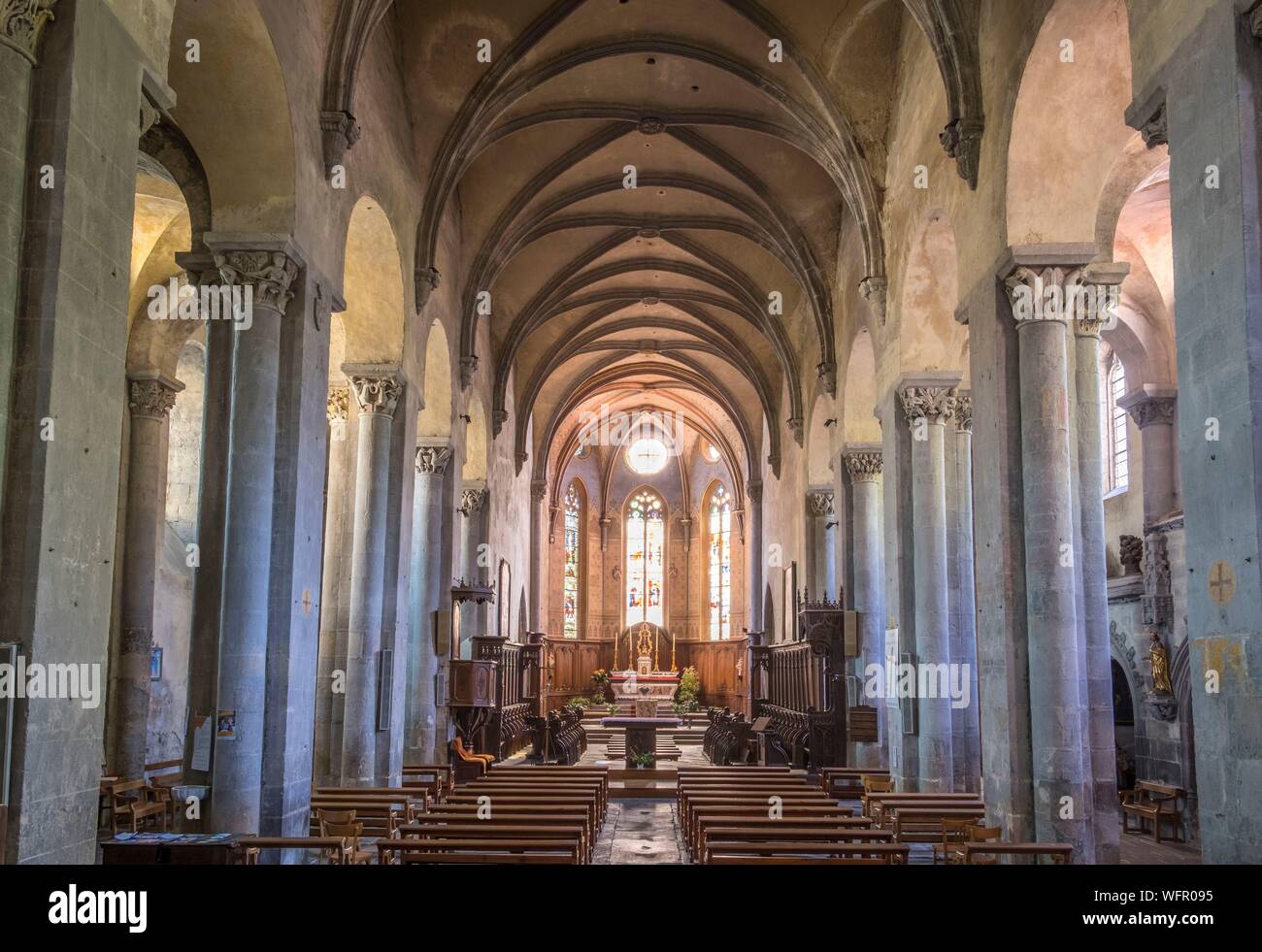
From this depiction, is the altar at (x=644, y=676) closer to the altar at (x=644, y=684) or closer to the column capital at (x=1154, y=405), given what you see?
the altar at (x=644, y=684)

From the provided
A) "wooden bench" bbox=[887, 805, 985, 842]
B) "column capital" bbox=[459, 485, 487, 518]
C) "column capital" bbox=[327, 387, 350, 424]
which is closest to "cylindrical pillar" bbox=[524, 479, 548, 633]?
"column capital" bbox=[459, 485, 487, 518]

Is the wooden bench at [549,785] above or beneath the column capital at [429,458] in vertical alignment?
beneath

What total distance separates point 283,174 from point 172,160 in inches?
48.1

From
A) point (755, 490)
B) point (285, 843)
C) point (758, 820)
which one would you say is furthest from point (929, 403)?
point (755, 490)

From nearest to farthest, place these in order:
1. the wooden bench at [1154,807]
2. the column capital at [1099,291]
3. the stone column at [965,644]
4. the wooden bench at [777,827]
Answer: the wooden bench at [777,827] → the column capital at [1099,291] → the wooden bench at [1154,807] → the stone column at [965,644]

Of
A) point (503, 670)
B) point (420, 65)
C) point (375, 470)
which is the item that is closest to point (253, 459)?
point (375, 470)

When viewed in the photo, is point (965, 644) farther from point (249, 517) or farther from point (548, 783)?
point (249, 517)

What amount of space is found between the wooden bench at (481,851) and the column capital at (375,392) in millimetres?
9025

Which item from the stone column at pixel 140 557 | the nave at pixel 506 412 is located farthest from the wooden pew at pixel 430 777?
the stone column at pixel 140 557

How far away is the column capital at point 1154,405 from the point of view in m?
19.0

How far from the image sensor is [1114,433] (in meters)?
21.5

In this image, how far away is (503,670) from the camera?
2855 cm

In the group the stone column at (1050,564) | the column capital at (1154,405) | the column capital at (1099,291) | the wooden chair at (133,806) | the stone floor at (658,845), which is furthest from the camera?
the column capital at (1154,405)

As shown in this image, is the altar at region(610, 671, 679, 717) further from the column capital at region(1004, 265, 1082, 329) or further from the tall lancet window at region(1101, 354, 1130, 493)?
the column capital at region(1004, 265, 1082, 329)
